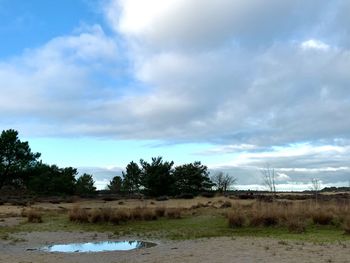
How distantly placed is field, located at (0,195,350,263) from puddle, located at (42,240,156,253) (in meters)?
0.66

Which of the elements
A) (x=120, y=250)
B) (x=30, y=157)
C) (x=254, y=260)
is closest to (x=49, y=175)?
(x=30, y=157)

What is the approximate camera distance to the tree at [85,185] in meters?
90.0

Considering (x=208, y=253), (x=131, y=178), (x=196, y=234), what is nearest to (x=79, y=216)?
(x=196, y=234)

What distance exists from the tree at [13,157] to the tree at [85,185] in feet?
50.7

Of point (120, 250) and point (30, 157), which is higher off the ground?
point (30, 157)

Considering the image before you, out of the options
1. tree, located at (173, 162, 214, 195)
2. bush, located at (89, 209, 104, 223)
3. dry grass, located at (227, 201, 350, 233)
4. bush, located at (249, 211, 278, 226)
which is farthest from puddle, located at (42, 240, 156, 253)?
tree, located at (173, 162, 214, 195)

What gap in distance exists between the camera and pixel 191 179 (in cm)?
8669

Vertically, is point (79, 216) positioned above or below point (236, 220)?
above

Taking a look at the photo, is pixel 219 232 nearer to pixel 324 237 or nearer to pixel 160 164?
pixel 324 237

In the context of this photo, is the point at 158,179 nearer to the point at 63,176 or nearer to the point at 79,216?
the point at 63,176

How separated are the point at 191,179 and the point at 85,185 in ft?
69.2

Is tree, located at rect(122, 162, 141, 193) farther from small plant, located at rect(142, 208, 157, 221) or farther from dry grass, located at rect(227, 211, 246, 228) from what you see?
dry grass, located at rect(227, 211, 246, 228)

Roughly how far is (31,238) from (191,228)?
7.95m

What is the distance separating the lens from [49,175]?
77562 millimetres
